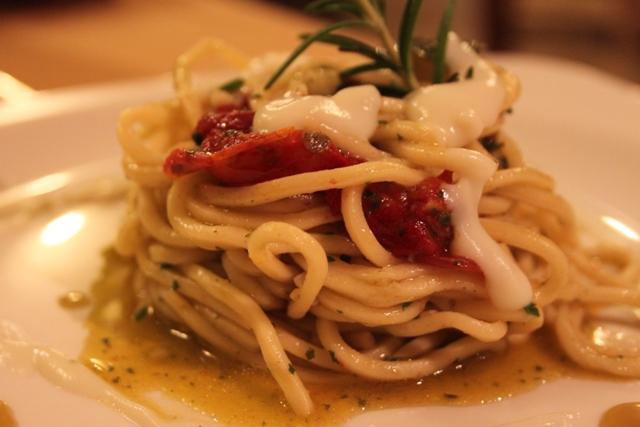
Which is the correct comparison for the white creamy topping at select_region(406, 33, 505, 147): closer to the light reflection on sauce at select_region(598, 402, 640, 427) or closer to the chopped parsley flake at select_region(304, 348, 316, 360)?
the chopped parsley flake at select_region(304, 348, 316, 360)

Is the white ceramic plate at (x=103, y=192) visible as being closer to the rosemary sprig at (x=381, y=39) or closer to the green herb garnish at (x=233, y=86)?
the green herb garnish at (x=233, y=86)

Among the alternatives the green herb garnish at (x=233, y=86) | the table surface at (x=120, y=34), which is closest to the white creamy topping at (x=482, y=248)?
the green herb garnish at (x=233, y=86)

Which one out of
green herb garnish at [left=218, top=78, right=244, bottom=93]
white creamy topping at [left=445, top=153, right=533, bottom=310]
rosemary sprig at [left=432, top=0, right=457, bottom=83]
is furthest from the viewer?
green herb garnish at [left=218, top=78, right=244, bottom=93]

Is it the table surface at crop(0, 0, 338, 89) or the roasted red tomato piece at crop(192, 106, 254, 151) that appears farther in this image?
the table surface at crop(0, 0, 338, 89)

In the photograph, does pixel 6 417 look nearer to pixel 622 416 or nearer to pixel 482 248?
pixel 482 248

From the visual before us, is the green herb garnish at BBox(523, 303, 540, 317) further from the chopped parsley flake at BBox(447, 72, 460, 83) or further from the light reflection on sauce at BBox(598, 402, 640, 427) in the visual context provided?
the chopped parsley flake at BBox(447, 72, 460, 83)

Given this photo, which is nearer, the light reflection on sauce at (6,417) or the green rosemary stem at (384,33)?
the light reflection on sauce at (6,417)

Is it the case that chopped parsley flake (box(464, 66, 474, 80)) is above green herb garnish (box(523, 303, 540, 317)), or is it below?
above

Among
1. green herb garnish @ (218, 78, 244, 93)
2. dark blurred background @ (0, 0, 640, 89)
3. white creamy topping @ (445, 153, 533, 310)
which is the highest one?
green herb garnish @ (218, 78, 244, 93)

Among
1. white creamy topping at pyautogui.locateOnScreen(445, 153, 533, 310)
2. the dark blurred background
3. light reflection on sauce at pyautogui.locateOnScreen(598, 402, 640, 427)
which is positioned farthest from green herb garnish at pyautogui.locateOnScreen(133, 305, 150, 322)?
the dark blurred background

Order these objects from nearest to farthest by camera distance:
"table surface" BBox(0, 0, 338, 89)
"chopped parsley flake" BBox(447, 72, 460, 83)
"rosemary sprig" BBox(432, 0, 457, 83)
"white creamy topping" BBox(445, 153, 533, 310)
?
1. "white creamy topping" BBox(445, 153, 533, 310)
2. "rosemary sprig" BBox(432, 0, 457, 83)
3. "chopped parsley flake" BBox(447, 72, 460, 83)
4. "table surface" BBox(0, 0, 338, 89)
